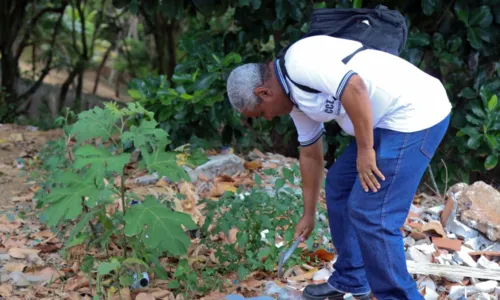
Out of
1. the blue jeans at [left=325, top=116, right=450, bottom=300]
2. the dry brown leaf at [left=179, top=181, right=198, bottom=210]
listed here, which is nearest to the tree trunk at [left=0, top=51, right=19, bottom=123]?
the dry brown leaf at [left=179, top=181, right=198, bottom=210]

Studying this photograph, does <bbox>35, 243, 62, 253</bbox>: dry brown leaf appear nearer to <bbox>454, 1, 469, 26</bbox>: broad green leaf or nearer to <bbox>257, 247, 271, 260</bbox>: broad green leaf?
<bbox>257, 247, 271, 260</bbox>: broad green leaf

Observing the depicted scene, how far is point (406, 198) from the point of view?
9.71 feet

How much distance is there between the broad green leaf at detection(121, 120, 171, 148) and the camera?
10.4 ft

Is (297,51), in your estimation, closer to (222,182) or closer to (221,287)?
(221,287)

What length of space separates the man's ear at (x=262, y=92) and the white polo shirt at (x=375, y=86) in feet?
0.26

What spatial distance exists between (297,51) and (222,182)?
2397 mm

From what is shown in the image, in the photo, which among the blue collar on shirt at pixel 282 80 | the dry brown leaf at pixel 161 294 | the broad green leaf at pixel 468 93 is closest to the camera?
the blue collar on shirt at pixel 282 80

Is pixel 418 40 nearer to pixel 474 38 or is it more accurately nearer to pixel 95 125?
pixel 474 38

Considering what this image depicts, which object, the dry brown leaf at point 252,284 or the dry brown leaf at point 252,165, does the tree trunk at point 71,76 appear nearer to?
the dry brown leaf at point 252,165

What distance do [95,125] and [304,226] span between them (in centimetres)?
119

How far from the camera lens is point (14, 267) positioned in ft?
12.6

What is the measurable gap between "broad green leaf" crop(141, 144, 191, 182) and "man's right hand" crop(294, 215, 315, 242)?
0.70 metres

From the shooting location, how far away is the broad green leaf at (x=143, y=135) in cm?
317

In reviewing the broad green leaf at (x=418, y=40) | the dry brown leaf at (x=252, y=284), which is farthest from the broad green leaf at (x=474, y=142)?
the dry brown leaf at (x=252, y=284)
